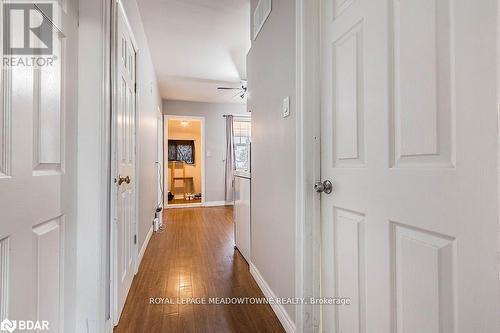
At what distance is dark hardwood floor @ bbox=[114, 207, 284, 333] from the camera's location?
4.85 ft

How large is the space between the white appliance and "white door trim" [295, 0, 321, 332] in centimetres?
117

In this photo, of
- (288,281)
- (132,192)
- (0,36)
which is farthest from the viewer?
(132,192)

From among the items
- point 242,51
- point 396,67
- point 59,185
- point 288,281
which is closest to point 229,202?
point 242,51

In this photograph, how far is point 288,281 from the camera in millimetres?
1402

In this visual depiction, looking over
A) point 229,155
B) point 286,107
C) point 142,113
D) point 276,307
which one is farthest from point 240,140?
point 276,307

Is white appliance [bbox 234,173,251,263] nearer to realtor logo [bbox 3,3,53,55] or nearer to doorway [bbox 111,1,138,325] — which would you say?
doorway [bbox 111,1,138,325]

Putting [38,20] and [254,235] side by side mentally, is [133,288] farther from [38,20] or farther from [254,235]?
[38,20]

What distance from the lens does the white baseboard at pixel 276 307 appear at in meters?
1.37

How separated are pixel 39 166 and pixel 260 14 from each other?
177 centimetres

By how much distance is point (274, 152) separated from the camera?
1.66 m

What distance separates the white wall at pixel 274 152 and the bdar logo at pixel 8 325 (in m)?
1.12

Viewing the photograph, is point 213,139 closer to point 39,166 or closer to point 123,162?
point 123,162

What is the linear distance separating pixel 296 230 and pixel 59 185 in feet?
3.50

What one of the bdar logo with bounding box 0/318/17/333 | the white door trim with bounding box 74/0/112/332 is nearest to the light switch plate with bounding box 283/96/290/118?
the white door trim with bounding box 74/0/112/332
